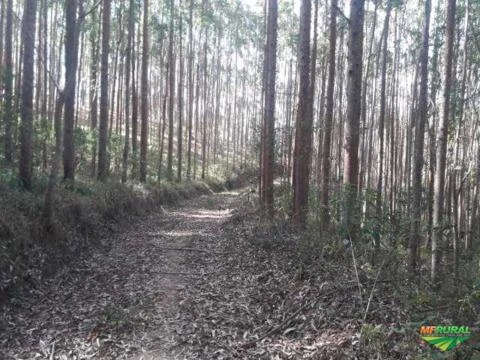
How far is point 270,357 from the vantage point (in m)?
4.42

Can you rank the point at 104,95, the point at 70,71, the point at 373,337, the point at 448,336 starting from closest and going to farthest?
the point at 448,336 → the point at 373,337 → the point at 70,71 → the point at 104,95

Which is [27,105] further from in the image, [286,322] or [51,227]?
[286,322]

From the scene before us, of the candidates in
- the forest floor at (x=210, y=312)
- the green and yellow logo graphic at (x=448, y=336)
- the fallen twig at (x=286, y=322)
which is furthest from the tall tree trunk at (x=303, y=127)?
the green and yellow logo graphic at (x=448, y=336)

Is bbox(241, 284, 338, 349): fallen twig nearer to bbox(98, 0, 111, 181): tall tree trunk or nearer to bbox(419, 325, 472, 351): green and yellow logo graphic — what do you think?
bbox(419, 325, 472, 351): green and yellow logo graphic

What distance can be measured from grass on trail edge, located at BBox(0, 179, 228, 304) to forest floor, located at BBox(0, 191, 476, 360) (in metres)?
0.29

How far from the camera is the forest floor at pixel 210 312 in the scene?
14.5 ft

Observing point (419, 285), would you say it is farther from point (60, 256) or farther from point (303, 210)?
point (60, 256)

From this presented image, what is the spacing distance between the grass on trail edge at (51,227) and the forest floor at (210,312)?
29 centimetres

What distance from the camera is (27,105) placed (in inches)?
342

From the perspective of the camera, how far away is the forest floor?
4406 millimetres

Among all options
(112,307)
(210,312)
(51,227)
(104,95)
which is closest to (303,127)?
(210,312)

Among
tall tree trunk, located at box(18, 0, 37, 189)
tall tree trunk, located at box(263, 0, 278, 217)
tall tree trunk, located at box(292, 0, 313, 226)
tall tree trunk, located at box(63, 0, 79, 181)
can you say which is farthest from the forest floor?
tall tree trunk, located at box(263, 0, 278, 217)

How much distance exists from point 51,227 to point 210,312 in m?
3.61

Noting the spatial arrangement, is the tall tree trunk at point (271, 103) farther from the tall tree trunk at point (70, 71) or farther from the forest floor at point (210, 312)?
the tall tree trunk at point (70, 71)
